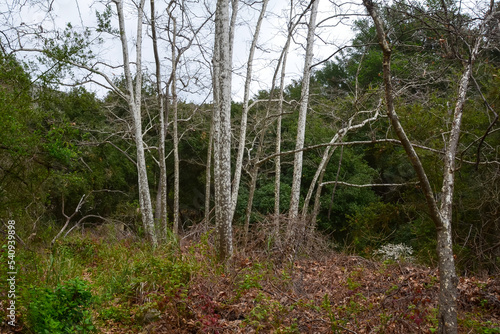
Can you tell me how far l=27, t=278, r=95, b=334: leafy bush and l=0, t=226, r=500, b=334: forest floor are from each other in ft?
1.04

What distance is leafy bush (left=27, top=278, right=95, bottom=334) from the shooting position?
366 cm

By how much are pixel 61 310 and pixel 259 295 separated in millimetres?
2289

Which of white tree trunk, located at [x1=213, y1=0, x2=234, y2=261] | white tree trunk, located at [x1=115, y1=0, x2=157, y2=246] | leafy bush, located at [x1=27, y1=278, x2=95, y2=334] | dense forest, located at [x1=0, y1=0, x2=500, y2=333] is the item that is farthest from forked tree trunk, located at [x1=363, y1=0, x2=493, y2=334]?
white tree trunk, located at [x1=115, y1=0, x2=157, y2=246]

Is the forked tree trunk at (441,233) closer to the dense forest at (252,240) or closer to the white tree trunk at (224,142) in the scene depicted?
the dense forest at (252,240)

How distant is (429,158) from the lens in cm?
1116

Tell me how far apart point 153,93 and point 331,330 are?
15426 millimetres

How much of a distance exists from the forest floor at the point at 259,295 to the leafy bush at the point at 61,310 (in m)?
0.32

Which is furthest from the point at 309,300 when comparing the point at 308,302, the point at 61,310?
the point at 61,310

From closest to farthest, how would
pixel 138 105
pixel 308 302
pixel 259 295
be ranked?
pixel 259 295
pixel 308 302
pixel 138 105

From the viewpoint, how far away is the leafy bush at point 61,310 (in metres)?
Answer: 3.66

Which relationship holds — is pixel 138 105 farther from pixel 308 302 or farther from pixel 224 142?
pixel 308 302

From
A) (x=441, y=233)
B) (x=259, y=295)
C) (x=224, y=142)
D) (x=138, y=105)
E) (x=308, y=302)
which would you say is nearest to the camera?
(x=441, y=233)

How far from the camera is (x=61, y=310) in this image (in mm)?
3777

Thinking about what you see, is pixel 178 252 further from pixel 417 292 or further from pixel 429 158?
pixel 429 158
